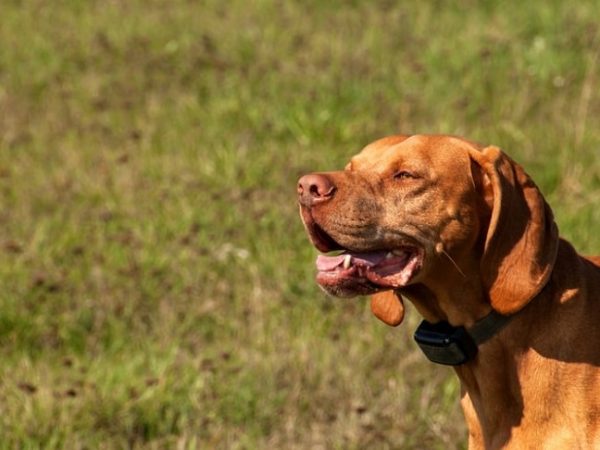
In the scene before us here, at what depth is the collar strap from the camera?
4.25 metres

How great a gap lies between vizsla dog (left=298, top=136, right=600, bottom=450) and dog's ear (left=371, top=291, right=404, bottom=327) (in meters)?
0.29

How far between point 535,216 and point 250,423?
1.91 meters

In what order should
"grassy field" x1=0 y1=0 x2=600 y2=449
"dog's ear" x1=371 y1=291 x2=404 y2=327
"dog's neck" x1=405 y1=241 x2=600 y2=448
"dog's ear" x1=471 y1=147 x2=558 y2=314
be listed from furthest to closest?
1. "grassy field" x1=0 y1=0 x2=600 y2=449
2. "dog's ear" x1=371 y1=291 x2=404 y2=327
3. "dog's neck" x1=405 y1=241 x2=600 y2=448
4. "dog's ear" x1=471 y1=147 x2=558 y2=314

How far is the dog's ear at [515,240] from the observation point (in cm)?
408

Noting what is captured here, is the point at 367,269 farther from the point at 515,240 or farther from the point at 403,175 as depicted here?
the point at 515,240

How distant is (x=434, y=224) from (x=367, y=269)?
0.76ft

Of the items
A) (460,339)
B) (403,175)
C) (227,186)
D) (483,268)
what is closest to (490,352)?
(460,339)

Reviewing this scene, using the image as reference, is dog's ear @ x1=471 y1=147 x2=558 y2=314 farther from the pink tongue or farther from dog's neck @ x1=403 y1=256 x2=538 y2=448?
the pink tongue

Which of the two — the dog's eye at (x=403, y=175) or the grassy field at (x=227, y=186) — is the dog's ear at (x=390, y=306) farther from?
the grassy field at (x=227, y=186)

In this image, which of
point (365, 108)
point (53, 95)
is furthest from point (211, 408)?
point (53, 95)

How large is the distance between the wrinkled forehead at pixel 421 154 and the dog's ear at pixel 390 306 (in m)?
0.51

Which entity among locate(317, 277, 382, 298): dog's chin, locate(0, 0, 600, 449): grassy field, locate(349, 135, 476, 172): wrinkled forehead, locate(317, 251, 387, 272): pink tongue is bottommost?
locate(0, 0, 600, 449): grassy field

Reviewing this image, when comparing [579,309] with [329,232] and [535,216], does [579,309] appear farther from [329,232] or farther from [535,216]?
[329,232]

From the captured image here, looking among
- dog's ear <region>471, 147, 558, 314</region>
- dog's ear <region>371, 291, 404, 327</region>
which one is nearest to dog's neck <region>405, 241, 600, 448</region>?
dog's ear <region>471, 147, 558, 314</region>
